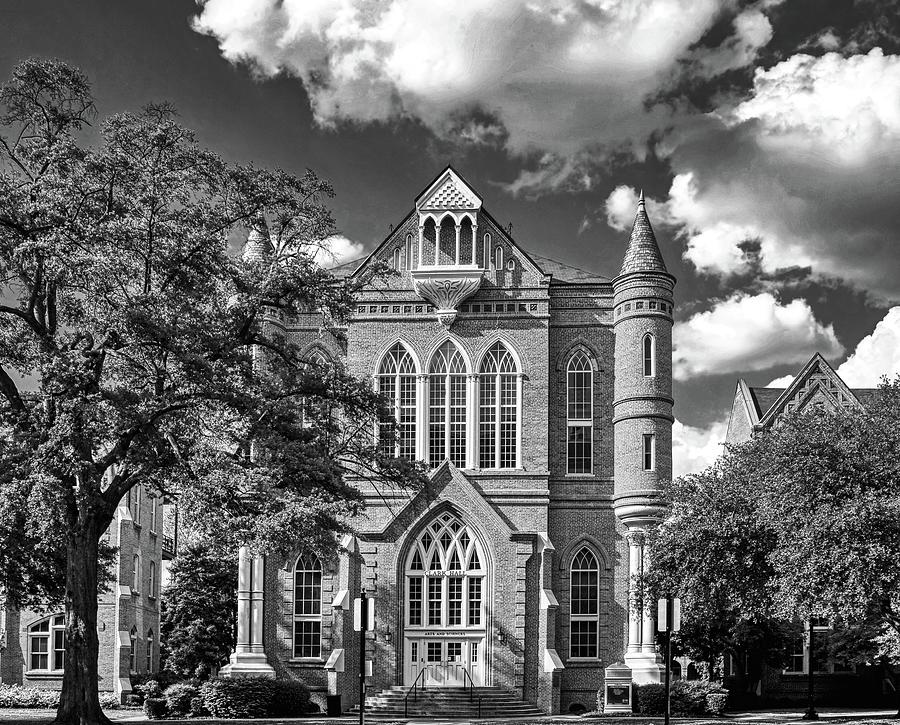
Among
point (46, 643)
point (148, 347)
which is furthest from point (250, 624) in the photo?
point (148, 347)

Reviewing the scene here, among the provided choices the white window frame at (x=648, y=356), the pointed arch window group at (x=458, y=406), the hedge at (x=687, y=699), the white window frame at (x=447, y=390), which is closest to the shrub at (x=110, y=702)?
the pointed arch window group at (x=458, y=406)

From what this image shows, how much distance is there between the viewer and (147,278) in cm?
2517

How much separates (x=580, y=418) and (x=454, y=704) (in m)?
11.6

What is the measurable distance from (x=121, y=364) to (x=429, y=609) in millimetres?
20979

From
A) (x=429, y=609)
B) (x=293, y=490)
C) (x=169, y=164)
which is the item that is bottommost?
(x=429, y=609)

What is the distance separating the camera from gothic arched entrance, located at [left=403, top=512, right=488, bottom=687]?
43125 millimetres

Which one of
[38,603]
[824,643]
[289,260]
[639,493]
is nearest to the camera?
[289,260]

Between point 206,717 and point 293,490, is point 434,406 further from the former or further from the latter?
point 293,490

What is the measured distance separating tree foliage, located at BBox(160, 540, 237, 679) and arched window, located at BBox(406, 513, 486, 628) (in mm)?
→ 16373

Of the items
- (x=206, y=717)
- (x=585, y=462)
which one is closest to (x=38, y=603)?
(x=206, y=717)

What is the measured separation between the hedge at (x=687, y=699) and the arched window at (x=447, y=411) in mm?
10868

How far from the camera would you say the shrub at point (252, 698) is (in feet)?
125

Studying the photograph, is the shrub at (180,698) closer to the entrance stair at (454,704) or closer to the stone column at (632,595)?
the entrance stair at (454,704)

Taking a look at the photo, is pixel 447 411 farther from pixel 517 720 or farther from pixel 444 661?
pixel 517 720
